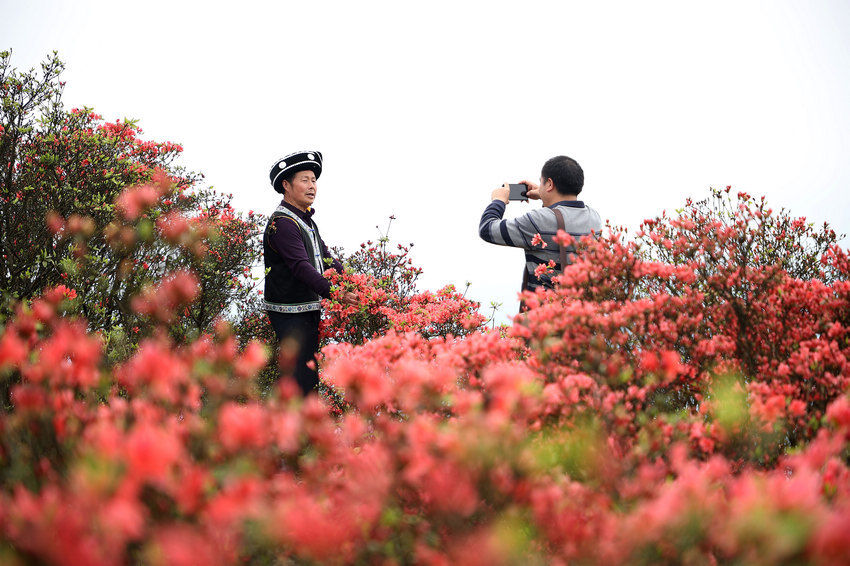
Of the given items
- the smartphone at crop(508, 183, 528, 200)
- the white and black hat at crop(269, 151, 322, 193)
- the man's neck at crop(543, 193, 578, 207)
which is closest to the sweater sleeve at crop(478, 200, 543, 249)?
the man's neck at crop(543, 193, 578, 207)

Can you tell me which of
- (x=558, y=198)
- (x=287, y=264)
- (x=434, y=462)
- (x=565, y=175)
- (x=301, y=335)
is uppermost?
(x=565, y=175)

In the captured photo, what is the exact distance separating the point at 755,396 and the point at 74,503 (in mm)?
2781

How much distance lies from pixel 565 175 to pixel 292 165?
255 centimetres

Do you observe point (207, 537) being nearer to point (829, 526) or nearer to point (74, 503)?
point (74, 503)

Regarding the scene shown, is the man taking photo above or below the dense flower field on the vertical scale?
above

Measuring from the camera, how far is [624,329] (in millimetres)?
2785

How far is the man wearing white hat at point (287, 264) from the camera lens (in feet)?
14.7

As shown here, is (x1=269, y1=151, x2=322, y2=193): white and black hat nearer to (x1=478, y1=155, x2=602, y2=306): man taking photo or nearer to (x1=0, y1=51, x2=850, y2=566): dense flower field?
(x1=478, y1=155, x2=602, y2=306): man taking photo

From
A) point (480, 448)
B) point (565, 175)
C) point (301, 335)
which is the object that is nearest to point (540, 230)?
point (565, 175)

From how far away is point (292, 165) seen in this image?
15.3ft

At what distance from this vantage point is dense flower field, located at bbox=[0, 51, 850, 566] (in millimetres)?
1171

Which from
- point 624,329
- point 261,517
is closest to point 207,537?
point 261,517

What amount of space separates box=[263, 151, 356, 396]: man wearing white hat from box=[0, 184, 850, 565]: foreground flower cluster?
66.9 inches

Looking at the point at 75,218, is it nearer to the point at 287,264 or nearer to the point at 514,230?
the point at 287,264
